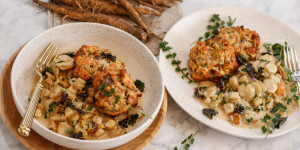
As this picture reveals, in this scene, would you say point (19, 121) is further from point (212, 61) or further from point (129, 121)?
point (212, 61)

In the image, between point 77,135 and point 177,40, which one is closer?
point 77,135

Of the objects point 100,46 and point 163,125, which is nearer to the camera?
point 163,125

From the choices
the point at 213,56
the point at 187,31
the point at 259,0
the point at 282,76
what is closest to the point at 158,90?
the point at 213,56

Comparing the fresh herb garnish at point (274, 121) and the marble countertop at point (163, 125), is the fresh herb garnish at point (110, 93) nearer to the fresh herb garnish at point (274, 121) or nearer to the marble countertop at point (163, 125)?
the marble countertop at point (163, 125)

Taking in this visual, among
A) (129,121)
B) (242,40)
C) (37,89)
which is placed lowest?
(129,121)

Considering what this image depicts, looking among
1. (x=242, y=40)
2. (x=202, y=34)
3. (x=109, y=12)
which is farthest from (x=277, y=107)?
(x=109, y=12)

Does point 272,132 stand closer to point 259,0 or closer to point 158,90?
point 158,90

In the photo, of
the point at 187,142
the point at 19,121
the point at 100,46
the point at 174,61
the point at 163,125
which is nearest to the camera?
the point at 19,121
